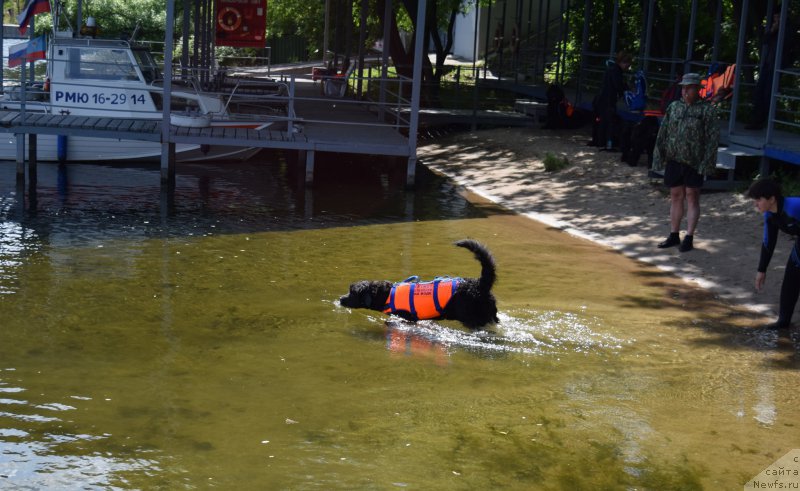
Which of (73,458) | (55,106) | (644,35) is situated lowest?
(73,458)

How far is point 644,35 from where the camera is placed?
2111 centimetres

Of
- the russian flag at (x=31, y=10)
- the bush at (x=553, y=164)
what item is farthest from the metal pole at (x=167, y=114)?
the bush at (x=553, y=164)

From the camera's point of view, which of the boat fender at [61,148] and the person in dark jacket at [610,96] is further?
the boat fender at [61,148]

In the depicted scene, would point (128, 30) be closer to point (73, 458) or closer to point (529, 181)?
point (529, 181)

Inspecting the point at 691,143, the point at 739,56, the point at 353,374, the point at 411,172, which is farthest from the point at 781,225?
Answer: the point at 411,172

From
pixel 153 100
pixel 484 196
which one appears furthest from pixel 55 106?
pixel 484 196

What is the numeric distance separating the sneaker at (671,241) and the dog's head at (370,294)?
188 inches

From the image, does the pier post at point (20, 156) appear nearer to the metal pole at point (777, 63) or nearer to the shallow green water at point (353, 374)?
the shallow green water at point (353, 374)

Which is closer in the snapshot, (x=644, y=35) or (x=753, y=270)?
(x=753, y=270)

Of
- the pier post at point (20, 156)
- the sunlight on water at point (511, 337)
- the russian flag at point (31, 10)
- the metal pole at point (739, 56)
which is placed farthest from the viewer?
the russian flag at point (31, 10)

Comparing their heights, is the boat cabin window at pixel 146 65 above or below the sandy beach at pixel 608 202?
above

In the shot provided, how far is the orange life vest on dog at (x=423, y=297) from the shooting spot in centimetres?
898

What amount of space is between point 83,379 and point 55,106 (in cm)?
1198

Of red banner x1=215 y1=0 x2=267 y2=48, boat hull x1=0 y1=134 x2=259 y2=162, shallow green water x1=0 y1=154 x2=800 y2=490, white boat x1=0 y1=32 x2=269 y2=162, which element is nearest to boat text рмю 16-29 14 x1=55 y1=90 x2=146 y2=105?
white boat x1=0 y1=32 x2=269 y2=162
